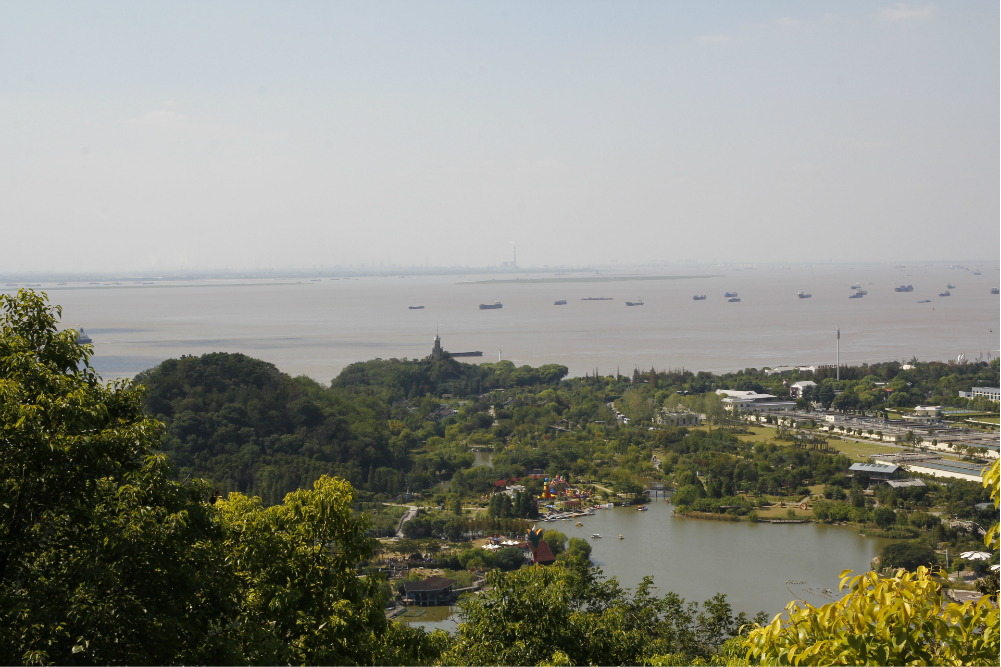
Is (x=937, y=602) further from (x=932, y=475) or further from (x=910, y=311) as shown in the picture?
(x=910, y=311)

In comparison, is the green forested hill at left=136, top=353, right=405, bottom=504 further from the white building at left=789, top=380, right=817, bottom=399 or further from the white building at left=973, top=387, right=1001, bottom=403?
the white building at left=973, top=387, right=1001, bottom=403

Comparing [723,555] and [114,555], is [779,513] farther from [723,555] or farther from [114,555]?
[114,555]

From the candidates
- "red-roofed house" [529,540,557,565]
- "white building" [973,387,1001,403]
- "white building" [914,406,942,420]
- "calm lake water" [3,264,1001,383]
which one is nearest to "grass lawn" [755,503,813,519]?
"red-roofed house" [529,540,557,565]

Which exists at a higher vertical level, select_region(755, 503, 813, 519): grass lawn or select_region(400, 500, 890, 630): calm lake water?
select_region(400, 500, 890, 630): calm lake water

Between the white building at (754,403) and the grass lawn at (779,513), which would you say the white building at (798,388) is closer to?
the white building at (754,403)

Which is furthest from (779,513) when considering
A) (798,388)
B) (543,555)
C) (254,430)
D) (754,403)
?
(798,388)

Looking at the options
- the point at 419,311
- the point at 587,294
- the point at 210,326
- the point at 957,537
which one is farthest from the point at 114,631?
the point at 587,294
